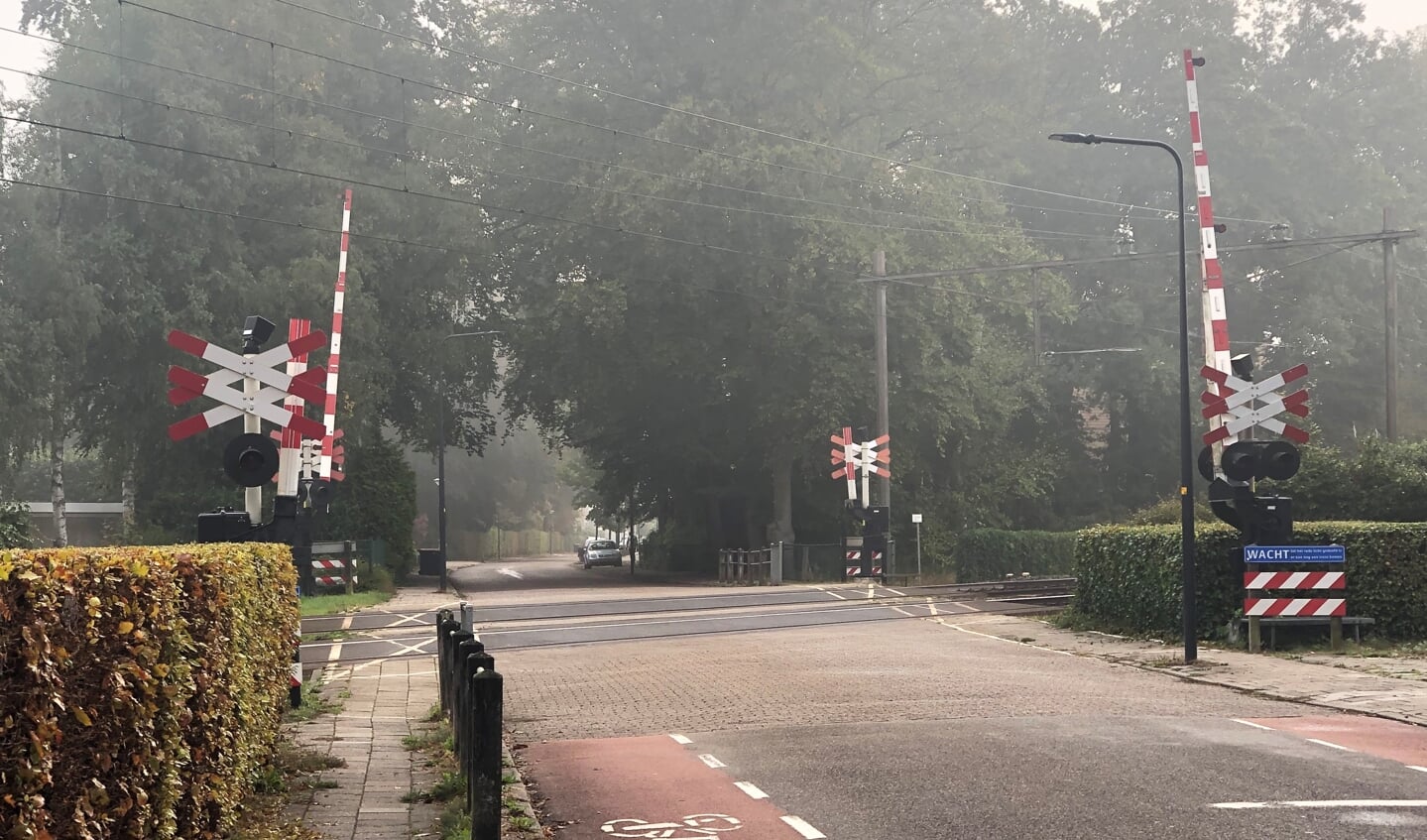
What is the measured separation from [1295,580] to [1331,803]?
12537 mm

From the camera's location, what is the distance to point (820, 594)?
124ft

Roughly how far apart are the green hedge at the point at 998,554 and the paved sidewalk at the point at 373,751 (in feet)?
79.1

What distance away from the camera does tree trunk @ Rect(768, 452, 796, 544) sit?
2028 inches

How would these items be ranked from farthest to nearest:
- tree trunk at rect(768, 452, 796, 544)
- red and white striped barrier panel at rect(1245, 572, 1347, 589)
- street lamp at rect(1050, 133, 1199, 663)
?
tree trunk at rect(768, 452, 796, 544), red and white striped barrier panel at rect(1245, 572, 1347, 589), street lamp at rect(1050, 133, 1199, 663)

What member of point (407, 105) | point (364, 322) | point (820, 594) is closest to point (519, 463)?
point (407, 105)

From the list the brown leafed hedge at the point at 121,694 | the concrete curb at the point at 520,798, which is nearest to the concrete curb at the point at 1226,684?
the concrete curb at the point at 520,798

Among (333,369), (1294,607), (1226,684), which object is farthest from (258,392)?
(333,369)

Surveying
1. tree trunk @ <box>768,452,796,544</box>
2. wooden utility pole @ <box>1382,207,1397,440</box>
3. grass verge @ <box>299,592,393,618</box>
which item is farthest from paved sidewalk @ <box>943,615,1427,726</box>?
tree trunk @ <box>768,452,796,544</box>

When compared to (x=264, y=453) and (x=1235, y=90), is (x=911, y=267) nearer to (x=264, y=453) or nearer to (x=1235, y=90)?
(x=1235, y=90)

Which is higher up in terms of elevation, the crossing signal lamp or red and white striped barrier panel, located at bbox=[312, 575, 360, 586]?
the crossing signal lamp

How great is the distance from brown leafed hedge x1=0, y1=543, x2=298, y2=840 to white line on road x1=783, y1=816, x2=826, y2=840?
10.2 feet

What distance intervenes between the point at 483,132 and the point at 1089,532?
101 feet

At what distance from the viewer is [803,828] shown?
30.1 ft

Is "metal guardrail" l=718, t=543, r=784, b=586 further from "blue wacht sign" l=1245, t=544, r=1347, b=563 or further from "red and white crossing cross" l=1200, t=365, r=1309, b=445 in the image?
"blue wacht sign" l=1245, t=544, r=1347, b=563
